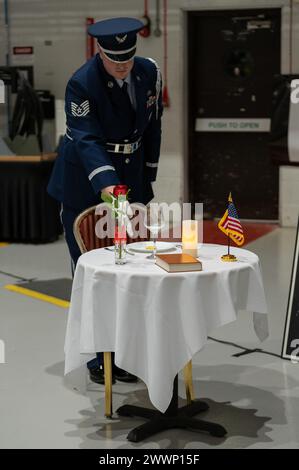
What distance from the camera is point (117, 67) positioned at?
13.3 feet

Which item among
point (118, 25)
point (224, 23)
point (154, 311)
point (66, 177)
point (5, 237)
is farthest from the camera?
point (224, 23)

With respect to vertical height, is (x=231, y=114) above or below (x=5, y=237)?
above

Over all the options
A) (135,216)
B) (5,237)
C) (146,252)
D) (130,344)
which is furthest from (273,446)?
(5,237)

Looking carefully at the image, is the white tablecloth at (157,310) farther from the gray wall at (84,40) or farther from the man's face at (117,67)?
the gray wall at (84,40)

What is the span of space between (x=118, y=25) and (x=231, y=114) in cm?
535

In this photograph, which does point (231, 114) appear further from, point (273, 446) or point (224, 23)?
point (273, 446)

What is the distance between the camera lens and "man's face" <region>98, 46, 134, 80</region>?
13.2ft

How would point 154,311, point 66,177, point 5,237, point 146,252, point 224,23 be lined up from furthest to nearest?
1. point 224,23
2. point 5,237
3. point 66,177
4. point 146,252
5. point 154,311

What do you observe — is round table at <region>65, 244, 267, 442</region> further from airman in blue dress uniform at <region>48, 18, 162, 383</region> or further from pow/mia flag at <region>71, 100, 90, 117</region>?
pow/mia flag at <region>71, 100, 90, 117</region>

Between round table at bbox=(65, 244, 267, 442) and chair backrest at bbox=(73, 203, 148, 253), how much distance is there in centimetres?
54

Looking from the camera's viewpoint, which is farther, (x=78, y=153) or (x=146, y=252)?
(x=78, y=153)

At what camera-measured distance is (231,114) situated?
365 inches

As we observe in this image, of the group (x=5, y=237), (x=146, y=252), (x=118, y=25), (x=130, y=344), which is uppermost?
(x=118, y=25)

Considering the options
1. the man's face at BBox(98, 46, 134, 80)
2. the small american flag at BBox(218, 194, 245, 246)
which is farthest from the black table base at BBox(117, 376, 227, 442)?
the man's face at BBox(98, 46, 134, 80)
